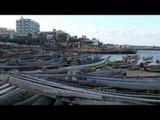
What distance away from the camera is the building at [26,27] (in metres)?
4.13

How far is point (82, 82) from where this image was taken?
13.8 ft

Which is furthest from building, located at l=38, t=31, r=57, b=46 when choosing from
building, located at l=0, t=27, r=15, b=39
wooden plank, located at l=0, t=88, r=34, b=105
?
wooden plank, located at l=0, t=88, r=34, b=105

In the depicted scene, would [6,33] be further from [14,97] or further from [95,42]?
[95,42]

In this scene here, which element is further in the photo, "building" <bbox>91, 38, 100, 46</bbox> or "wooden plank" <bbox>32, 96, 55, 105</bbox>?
"building" <bbox>91, 38, 100, 46</bbox>

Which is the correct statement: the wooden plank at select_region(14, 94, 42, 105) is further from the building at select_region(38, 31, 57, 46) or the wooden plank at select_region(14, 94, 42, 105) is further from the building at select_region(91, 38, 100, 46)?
the building at select_region(91, 38, 100, 46)

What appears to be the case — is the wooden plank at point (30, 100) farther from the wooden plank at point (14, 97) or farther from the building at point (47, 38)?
the building at point (47, 38)

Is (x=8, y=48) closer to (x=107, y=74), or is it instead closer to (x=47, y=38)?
(x=47, y=38)

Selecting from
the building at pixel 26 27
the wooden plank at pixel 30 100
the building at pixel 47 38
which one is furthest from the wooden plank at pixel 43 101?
the building at pixel 26 27

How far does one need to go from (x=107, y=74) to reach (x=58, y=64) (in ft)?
1.79

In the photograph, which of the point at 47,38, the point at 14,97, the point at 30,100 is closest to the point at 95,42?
the point at 47,38

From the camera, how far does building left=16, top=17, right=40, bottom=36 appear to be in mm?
4129
